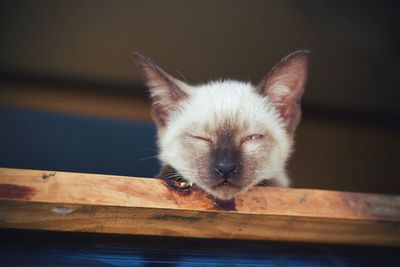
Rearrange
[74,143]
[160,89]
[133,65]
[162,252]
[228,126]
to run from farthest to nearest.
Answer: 1. [133,65]
2. [74,143]
3. [160,89]
4. [228,126]
5. [162,252]

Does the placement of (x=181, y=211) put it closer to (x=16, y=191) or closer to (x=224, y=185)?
(x=224, y=185)

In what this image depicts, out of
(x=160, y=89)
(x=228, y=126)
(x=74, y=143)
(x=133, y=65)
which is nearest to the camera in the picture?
(x=228, y=126)

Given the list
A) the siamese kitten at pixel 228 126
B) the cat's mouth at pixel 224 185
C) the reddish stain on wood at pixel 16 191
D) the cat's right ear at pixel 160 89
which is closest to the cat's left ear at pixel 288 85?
the siamese kitten at pixel 228 126

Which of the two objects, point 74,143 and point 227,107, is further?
point 74,143

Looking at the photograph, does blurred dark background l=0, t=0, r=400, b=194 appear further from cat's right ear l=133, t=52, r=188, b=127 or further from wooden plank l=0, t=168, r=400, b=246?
wooden plank l=0, t=168, r=400, b=246

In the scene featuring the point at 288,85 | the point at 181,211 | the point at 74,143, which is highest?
the point at 288,85

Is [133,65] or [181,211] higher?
[133,65]

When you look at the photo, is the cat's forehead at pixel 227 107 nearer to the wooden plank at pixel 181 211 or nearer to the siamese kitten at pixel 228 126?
the siamese kitten at pixel 228 126

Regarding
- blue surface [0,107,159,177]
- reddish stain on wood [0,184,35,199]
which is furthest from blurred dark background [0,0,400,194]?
reddish stain on wood [0,184,35,199]

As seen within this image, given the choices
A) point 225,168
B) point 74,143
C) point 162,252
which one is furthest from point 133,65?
point 162,252
